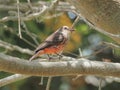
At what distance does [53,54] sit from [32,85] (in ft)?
9.72

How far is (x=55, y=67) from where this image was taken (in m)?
2.66

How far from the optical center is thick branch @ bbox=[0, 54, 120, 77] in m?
2.53

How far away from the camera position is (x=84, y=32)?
7.24 metres

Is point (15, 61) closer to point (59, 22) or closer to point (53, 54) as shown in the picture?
point (53, 54)

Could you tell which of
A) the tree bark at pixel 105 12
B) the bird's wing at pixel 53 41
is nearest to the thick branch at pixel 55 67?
the tree bark at pixel 105 12

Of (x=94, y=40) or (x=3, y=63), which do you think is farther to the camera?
(x=94, y=40)

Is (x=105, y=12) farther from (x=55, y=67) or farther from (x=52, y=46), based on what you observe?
(x=52, y=46)

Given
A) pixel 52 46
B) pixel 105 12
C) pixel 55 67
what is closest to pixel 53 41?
pixel 52 46

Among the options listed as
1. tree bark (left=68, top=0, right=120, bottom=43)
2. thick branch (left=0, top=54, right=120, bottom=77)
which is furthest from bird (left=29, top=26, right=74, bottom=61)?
thick branch (left=0, top=54, right=120, bottom=77)

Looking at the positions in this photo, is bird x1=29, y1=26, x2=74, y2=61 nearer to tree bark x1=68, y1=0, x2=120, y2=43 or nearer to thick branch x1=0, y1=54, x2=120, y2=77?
tree bark x1=68, y1=0, x2=120, y2=43

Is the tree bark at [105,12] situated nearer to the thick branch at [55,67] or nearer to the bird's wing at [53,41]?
the thick branch at [55,67]

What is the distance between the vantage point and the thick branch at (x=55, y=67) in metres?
2.53

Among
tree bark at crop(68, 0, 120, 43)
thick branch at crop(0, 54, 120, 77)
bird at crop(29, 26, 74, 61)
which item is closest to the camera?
thick branch at crop(0, 54, 120, 77)

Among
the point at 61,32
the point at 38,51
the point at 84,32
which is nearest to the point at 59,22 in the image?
the point at 84,32
